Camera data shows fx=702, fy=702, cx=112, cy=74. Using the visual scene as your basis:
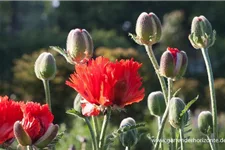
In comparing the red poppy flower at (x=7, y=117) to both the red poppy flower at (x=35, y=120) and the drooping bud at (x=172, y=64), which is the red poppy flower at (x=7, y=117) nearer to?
the red poppy flower at (x=35, y=120)

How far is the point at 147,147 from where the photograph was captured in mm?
5301

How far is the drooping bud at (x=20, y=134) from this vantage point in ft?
2.77

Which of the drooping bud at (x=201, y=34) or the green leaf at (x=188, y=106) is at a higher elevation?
the drooping bud at (x=201, y=34)

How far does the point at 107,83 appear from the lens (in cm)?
90

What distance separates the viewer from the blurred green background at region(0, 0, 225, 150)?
7000 millimetres

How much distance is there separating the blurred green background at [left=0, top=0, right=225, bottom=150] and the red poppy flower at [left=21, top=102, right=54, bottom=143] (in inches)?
42.7

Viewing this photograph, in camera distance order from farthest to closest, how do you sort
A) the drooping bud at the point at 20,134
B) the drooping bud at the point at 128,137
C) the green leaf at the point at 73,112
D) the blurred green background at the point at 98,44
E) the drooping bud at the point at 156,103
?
the blurred green background at the point at 98,44 → the drooping bud at the point at 156,103 → the drooping bud at the point at 128,137 → the green leaf at the point at 73,112 → the drooping bud at the point at 20,134

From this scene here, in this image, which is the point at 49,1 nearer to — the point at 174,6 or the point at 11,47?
the point at 174,6

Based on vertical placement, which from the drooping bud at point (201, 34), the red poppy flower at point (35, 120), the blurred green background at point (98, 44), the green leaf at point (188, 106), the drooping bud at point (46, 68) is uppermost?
the blurred green background at point (98, 44)

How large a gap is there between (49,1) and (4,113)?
846 inches

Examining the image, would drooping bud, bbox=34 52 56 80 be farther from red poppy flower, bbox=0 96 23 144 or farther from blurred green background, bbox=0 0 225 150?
blurred green background, bbox=0 0 225 150

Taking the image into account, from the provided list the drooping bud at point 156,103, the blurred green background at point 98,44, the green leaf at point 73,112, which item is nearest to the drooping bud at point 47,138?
the green leaf at point 73,112

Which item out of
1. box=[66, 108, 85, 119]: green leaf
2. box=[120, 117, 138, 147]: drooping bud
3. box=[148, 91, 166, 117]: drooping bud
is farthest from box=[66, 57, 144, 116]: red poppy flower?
box=[148, 91, 166, 117]: drooping bud

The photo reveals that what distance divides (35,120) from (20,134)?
26mm
